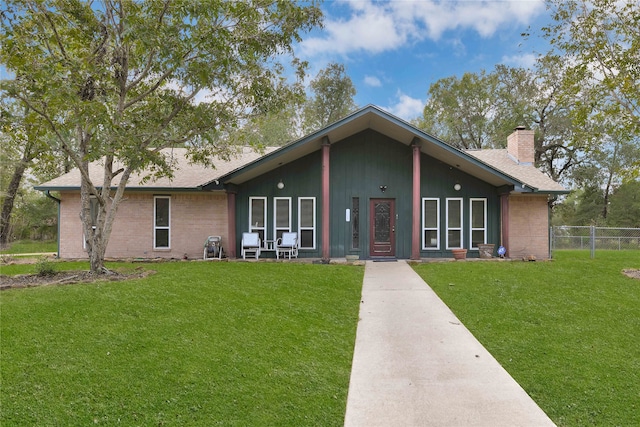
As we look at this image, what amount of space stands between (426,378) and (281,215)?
9053 mm

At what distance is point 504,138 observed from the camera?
25.8 meters

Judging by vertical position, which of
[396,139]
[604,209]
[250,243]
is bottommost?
[250,243]

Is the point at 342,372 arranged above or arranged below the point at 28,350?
below

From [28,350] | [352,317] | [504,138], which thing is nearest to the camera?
[28,350]

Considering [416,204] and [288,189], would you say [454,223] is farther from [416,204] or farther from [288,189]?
[288,189]

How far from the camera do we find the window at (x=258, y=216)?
40.7 feet

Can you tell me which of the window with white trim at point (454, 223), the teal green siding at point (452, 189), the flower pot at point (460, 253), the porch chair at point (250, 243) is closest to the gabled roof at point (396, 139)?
the teal green siding at point (452, 189)

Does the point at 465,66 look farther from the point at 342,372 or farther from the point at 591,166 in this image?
the point at 342,372

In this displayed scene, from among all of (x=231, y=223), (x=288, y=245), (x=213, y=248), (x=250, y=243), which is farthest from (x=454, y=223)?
(x=213, y=248)

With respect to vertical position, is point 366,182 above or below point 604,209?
above

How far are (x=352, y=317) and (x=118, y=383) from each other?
11.0 ft

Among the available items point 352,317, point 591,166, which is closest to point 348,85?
point 591,166

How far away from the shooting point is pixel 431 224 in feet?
41.1

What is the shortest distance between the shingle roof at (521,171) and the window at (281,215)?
21.8 ft
